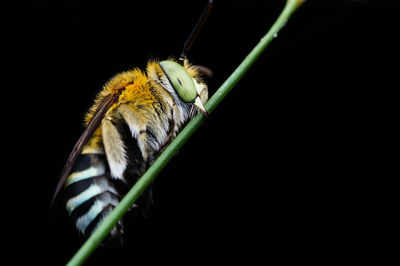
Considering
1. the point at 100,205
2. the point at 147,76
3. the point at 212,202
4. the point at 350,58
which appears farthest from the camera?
the point at 350,58

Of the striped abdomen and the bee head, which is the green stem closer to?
the bee head

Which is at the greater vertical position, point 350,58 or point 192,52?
point 350,58

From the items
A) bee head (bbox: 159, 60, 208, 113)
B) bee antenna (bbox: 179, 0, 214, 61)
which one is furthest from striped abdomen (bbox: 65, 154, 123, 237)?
bee antenna (bbox: 179, 0, 214, 61)

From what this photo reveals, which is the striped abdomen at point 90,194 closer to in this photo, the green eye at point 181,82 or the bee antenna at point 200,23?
the green eye at point 181,82

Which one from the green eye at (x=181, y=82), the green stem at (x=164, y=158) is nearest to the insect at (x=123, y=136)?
the green eye at (x=181, y=82)

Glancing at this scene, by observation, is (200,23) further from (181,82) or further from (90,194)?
(90,194)

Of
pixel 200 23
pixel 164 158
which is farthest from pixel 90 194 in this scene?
pixel 200 23

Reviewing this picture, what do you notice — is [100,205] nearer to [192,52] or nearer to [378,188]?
[192,52]

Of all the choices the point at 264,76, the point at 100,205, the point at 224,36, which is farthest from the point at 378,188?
the point at 100,205
